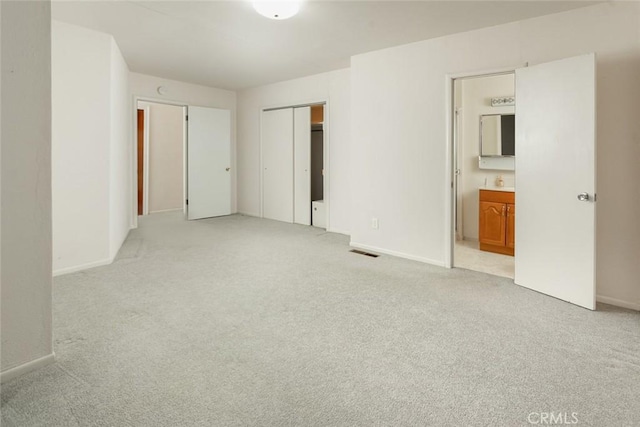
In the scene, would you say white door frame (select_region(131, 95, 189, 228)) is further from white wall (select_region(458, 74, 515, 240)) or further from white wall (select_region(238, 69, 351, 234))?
white wall (select_region(458, 74, 515, 240))

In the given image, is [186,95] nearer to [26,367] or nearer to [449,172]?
[449,172]

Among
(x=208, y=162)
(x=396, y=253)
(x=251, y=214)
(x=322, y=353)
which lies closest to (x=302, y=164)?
(x=251, y=214)

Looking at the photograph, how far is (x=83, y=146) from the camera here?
3.56m

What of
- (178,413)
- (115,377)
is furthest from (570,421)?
(115,377)

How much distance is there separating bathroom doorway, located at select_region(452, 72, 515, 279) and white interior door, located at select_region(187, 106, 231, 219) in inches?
167

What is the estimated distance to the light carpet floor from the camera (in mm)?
1575

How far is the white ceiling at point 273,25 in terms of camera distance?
9.86 ft

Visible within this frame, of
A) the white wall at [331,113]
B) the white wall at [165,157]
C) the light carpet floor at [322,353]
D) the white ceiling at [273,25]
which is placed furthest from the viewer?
the white wall at [165,157]

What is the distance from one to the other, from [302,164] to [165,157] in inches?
131

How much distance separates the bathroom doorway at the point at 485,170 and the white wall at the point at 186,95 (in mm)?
4240

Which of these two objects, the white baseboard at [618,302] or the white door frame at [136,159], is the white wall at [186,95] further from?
the white baseboard at [618,302]

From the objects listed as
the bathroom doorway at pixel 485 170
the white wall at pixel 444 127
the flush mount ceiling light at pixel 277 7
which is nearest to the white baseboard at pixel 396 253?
the white wall at pixel 444 127

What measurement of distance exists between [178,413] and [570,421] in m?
1.66

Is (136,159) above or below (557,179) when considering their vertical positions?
above
